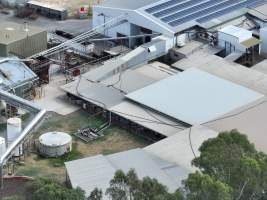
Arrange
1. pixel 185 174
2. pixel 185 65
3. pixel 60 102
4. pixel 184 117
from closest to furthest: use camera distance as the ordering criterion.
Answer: pixel 185 174
pixel 184 117
pixel 60 102
pixel 185 65

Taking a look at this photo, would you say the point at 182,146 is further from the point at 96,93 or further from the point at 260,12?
the point at 260,12

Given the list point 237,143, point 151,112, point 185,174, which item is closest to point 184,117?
point 151,112

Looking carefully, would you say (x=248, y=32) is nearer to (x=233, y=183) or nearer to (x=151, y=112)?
(x=151, y=112)

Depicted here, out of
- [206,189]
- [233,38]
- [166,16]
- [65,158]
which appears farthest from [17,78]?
[206,189]

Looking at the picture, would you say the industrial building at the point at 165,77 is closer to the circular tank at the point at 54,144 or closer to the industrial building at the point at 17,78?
the circular tank at the point at 54,144

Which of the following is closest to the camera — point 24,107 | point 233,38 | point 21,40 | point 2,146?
point 2,146

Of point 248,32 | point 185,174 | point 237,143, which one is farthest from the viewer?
point 248,32
